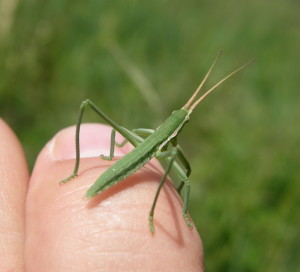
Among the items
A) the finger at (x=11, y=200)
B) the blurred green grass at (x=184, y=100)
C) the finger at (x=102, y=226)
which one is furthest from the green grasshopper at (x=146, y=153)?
the blurred green grass at (x=184, y=100)

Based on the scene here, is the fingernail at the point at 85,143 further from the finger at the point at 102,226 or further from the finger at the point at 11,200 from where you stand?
the finger at the point at 11,200

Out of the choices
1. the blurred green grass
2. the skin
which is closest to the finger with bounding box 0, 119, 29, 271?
the skin

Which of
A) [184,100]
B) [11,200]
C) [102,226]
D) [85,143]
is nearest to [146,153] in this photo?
[85,143]

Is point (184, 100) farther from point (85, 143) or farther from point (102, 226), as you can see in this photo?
point (102, 226)

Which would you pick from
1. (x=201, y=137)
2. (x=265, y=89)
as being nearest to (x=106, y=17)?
(x=201, y=137)

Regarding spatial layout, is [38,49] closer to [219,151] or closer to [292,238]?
[219,151]
